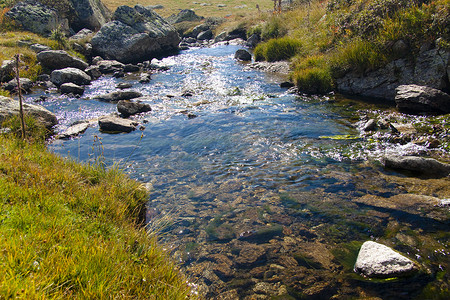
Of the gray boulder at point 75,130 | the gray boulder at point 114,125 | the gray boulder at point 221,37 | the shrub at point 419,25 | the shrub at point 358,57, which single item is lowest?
the gray boulder at point 75,130

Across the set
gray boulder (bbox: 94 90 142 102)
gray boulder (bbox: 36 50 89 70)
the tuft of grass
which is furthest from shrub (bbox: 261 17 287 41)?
gray boulder (bbox: 36 50 89 70)

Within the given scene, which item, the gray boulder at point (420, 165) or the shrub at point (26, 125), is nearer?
the gray boulder at point (420, 165)

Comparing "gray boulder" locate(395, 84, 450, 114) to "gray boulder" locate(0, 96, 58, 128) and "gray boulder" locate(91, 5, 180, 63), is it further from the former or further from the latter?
"gray boulder" locate(91, 5, 180, 63)

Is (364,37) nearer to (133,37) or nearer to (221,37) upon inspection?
(133,37)

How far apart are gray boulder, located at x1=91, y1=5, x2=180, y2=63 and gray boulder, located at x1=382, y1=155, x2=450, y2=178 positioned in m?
23.6

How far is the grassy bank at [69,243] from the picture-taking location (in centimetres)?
239

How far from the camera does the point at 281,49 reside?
2022cm

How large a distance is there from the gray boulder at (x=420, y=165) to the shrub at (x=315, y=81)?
7.77 m

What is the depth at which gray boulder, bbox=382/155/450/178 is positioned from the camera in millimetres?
6160

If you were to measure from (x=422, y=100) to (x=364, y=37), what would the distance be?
538 cm

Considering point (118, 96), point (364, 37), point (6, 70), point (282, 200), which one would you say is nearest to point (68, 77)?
point (6, 70)

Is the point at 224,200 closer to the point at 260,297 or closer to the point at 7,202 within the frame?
the point at 260,297

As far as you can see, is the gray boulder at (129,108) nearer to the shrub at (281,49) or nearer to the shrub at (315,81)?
the shrub at (315,81)

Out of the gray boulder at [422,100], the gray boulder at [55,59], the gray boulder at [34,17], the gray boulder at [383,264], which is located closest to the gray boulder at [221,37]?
the gray boulder at [34,17]
